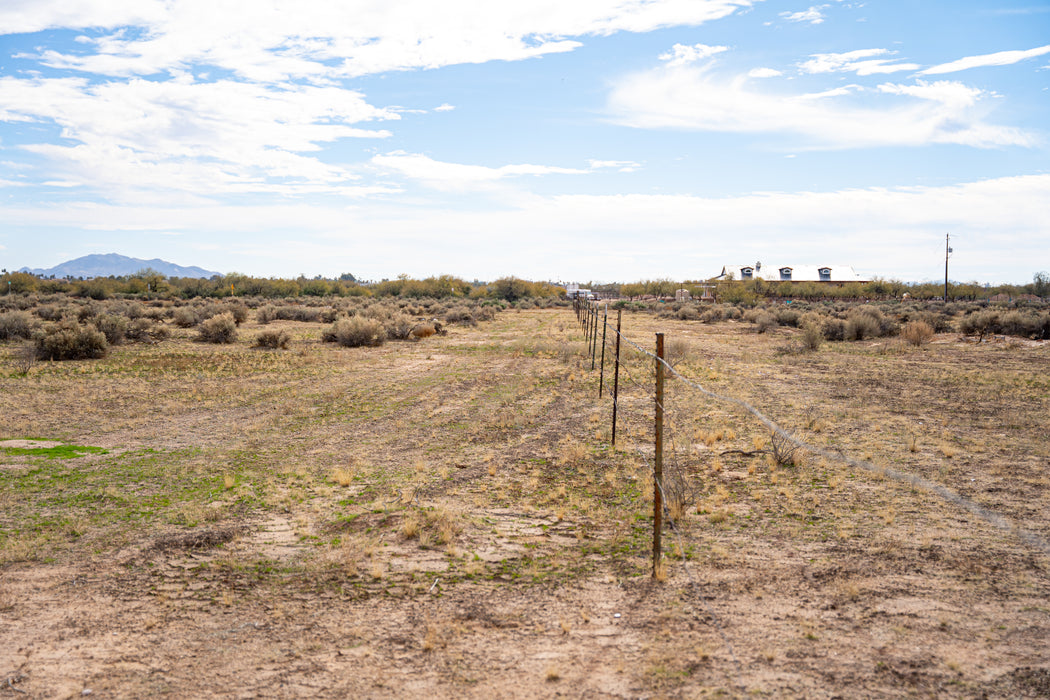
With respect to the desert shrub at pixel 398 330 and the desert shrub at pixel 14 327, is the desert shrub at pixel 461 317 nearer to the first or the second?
the desert shrub at pixel 398 330

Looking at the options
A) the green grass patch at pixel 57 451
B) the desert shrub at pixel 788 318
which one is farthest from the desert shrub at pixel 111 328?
the desert shrub at pixel 788 318

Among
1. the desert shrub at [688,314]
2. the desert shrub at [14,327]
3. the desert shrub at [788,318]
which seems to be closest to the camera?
the desert shrub at [14,327]

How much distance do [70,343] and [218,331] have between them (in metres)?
7.59

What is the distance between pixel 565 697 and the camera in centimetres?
451

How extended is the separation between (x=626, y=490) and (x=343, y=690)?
18.3 ft

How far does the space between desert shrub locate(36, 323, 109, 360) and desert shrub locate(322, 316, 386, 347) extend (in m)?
9.68

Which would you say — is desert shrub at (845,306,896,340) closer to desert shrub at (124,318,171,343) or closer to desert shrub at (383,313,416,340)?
desert shrub at (383,313,416,340)

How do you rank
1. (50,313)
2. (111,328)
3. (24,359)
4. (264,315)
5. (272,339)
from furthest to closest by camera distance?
(264,315), (50,313), (272,339), (111,328), (24,359)

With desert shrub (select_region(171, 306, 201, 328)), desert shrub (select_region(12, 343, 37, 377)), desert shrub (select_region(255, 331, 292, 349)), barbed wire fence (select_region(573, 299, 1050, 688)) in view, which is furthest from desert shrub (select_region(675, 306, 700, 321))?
desert shrub (select_region(12, 343, 37, 377))

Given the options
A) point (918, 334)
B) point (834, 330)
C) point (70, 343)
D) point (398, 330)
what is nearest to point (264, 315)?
point (398, 330)

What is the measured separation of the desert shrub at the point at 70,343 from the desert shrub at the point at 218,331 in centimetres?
619

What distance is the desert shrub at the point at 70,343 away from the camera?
22.0m

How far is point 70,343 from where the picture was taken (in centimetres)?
2217

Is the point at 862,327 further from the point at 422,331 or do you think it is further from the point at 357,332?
the point at 357,332
